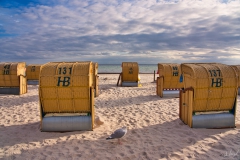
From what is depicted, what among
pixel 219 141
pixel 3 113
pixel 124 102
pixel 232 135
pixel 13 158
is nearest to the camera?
pixel 13 158

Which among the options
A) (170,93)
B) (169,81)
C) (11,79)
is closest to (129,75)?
(169,81)

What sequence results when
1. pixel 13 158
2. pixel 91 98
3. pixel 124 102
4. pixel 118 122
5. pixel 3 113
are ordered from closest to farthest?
1. pixel 13 158
2. pixel 91 98
3. pixel 118 122
4. pixel 3 113
5. pixel 124 102

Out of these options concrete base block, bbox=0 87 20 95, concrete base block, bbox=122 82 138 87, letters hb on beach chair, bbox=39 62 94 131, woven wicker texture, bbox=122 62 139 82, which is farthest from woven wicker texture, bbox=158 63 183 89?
concrete base block, bbox=0 87 20 95

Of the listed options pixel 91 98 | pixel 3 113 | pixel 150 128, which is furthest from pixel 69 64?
pixel 3 113

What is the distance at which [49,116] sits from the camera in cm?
717

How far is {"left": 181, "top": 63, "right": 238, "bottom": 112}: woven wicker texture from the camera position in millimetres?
7062

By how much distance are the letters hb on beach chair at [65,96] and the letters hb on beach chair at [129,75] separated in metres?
12.1

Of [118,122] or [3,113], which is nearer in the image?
[118,122]

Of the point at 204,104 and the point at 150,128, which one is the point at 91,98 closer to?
the point at 150,128

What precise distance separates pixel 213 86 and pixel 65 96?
5665mm

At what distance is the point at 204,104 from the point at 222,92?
84 centimetres

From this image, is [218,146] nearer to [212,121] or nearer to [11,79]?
[212,121]

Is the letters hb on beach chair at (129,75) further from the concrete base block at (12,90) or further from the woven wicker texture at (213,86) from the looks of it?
the woven wicker texture at (213,86)

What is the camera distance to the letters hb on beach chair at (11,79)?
14422 millimetres
